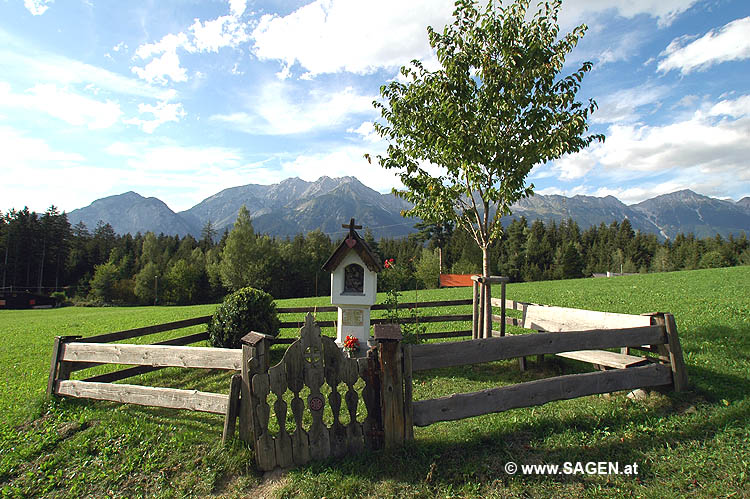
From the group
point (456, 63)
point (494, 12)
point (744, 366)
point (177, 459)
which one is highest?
point (494, 12)

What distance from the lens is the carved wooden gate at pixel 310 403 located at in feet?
13.6

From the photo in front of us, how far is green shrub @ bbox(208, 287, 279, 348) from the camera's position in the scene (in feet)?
30.3

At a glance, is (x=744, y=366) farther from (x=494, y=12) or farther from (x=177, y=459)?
(x=177, y=459)

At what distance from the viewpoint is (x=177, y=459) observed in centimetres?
450

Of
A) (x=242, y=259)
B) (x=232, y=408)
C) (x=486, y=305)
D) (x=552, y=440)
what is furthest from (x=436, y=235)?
(x=232, y=408)

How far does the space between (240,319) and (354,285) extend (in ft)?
10.3

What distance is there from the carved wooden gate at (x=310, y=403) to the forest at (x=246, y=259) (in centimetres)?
4146

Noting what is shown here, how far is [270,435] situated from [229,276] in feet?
177

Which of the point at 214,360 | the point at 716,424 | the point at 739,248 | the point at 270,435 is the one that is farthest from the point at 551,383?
the point at 739,248

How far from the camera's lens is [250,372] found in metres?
4.27

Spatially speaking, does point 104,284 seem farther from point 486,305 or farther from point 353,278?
point 486,305

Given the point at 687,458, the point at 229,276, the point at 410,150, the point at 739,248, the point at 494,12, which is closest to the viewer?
the point at 687,458

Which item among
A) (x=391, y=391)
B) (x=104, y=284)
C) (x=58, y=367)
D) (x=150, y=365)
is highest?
(x=391, y=391)

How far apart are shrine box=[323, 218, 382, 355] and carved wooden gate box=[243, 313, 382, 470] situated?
4.49 m
